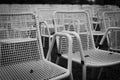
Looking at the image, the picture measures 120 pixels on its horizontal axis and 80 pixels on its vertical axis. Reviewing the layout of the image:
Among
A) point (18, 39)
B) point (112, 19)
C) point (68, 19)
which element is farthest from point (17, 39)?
point (112, 19)

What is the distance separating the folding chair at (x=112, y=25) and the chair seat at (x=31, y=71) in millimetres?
1050

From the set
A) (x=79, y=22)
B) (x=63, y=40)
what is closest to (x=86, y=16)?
(x=79, y=22)

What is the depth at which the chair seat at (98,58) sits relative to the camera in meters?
1.73

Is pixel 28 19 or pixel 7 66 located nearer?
pixel 7 66

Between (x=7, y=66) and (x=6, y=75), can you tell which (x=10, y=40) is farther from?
(x=6, y=75)

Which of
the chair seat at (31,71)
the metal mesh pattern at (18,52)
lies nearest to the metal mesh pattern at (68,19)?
the metal mesh pattern at (18,52)

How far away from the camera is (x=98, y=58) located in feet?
6.40

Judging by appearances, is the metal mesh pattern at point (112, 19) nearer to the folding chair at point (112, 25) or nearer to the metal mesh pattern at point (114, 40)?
the folding chair at point (112, 25)

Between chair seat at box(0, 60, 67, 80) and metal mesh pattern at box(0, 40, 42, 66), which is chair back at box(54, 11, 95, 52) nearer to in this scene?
metal mesh pattern at box(0, 40, 42, 66)

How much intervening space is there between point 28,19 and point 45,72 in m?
0.68

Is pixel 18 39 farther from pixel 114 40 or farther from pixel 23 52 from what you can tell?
pixel 114 40

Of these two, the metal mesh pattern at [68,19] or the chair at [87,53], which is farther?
the metal mesh pattern at [68,19]

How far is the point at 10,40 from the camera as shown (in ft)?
5.76

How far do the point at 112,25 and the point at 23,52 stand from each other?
146cm
